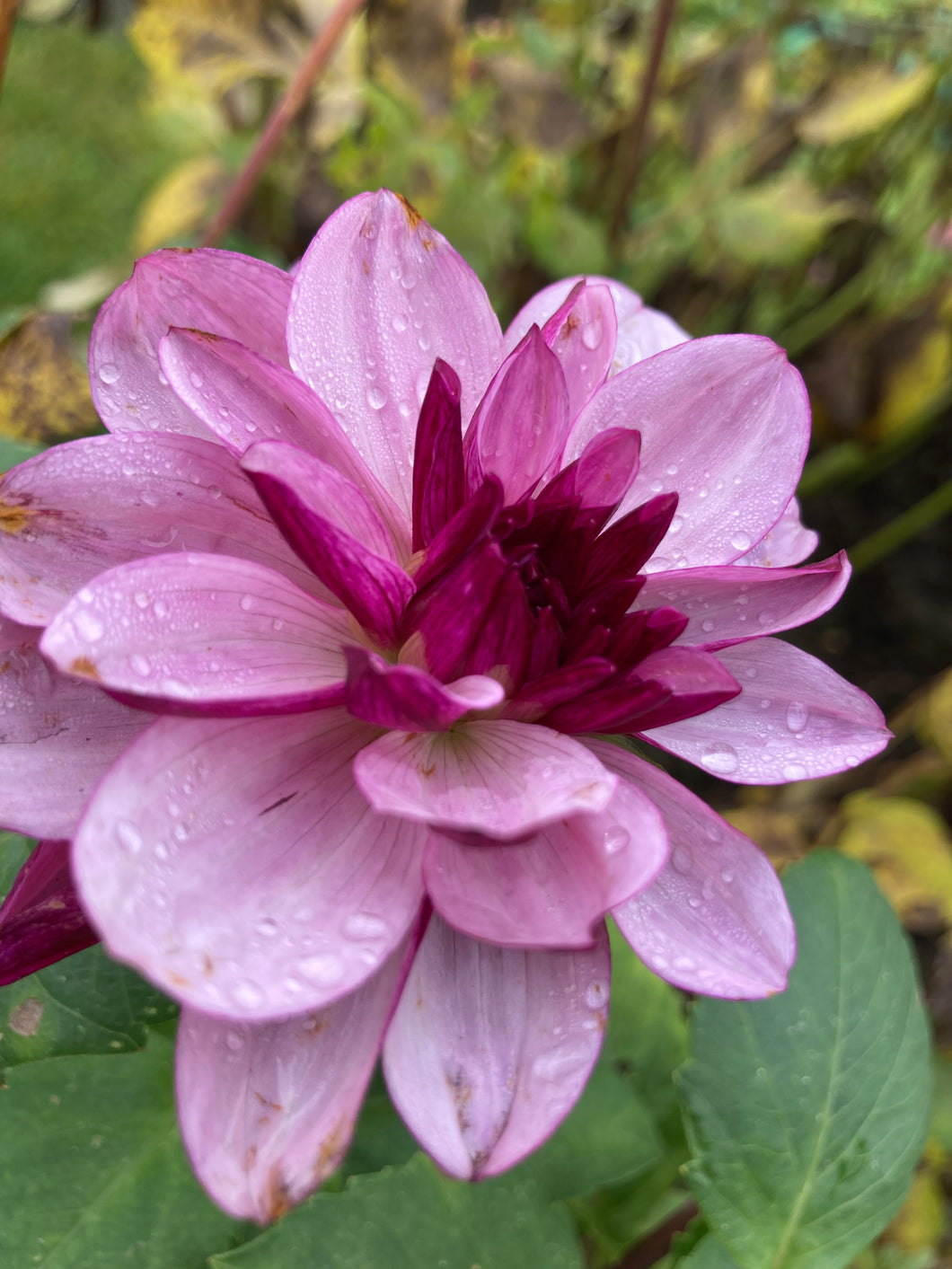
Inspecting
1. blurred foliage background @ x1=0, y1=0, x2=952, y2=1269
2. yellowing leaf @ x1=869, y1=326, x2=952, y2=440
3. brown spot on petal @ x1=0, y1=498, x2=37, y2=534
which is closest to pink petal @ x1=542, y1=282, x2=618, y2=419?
brown spot on petal @ x1=0, y1=498, x2=37, y2=534

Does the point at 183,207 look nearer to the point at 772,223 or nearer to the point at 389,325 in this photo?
the point at 772,223

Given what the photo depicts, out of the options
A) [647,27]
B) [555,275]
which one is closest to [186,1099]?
[555,275]

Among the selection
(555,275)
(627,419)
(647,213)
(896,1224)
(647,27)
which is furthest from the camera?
(647,213)

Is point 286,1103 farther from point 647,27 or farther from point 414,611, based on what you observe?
point 647,27

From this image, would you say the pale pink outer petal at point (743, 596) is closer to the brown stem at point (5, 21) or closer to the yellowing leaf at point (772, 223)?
the brown stem at point (5, 21)

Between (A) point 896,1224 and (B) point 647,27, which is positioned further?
(B) point 647,27

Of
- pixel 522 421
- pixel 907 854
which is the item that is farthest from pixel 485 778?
pixel 907 854

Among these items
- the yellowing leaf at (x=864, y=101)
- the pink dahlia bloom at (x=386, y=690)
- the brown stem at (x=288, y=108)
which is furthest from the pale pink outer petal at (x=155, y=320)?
the yellowing leaf at (x=864, y=101)
